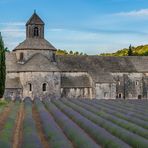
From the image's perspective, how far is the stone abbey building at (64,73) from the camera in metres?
57.1

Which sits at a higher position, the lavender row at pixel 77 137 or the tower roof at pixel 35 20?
the tower roof at pixel 35 20

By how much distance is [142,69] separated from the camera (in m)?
67.1

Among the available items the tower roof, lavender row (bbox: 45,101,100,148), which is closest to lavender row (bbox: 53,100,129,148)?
lavender row (bbox: 45,101,100,148)

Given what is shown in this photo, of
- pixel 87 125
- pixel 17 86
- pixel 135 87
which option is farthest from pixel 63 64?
pixel 87 125

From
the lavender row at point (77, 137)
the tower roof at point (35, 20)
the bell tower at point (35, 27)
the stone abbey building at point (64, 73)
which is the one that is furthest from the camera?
the tower roof at point (35, 20)

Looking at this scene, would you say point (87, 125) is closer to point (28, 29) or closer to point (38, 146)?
point (38, 146)

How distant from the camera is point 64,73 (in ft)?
201

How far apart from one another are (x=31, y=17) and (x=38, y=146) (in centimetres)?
4731

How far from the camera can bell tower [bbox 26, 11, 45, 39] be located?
5972cm

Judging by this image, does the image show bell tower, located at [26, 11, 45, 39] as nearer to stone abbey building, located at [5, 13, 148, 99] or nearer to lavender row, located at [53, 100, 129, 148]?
stone abbey building, located at [5, 13, 148, 99]

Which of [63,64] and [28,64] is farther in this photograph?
[63,64]

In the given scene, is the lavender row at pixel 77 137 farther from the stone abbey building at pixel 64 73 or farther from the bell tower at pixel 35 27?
the bell tower at pixel 35 27

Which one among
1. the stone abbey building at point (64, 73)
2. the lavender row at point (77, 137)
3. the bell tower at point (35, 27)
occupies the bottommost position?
the lavender row at point (77, 137)

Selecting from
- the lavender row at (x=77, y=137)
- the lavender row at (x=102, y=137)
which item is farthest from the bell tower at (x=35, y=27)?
the lavender row at (x=77, y=137)
